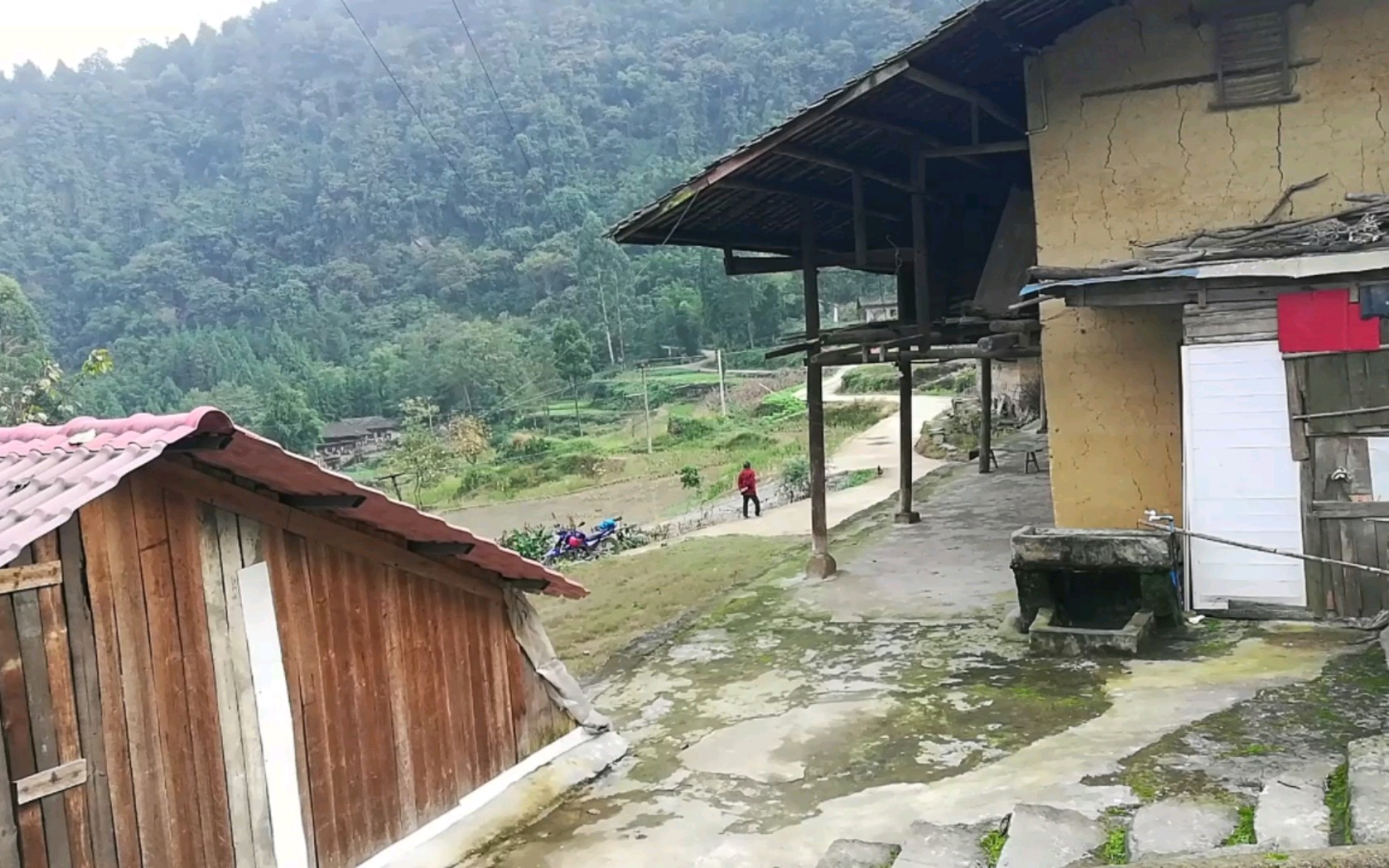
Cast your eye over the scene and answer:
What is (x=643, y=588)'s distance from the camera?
15.4 metres

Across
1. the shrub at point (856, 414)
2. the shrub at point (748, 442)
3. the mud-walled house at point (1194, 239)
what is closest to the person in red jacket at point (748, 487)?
the mud-walled house at point (1194, 239)

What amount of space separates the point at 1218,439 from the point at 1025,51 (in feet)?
11.2

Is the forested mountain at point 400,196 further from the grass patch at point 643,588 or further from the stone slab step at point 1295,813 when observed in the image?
the stone slab step at point 1295,813

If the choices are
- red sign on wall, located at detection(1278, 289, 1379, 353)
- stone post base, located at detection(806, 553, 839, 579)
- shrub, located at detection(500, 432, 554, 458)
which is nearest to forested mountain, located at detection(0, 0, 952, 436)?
shrub, located at detection(500, 432, 554, 458)

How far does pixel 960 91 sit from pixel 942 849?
6281 mm

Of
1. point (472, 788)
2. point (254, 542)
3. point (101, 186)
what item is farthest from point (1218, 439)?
point (101, 186)

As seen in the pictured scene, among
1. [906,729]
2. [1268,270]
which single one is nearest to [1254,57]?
[1268,270]

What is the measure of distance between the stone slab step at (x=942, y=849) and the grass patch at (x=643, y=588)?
579cm

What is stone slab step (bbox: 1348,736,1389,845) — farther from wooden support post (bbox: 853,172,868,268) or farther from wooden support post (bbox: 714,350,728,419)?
wooden support post (bbox: 714,350,728,419)

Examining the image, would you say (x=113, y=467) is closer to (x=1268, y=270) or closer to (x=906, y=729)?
(x=906, y=729)

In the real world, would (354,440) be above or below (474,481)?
above

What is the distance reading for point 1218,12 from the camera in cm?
837

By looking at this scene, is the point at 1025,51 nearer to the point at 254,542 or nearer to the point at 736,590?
the point at 736,590

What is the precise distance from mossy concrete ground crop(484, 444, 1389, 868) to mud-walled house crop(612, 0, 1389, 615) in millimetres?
989
